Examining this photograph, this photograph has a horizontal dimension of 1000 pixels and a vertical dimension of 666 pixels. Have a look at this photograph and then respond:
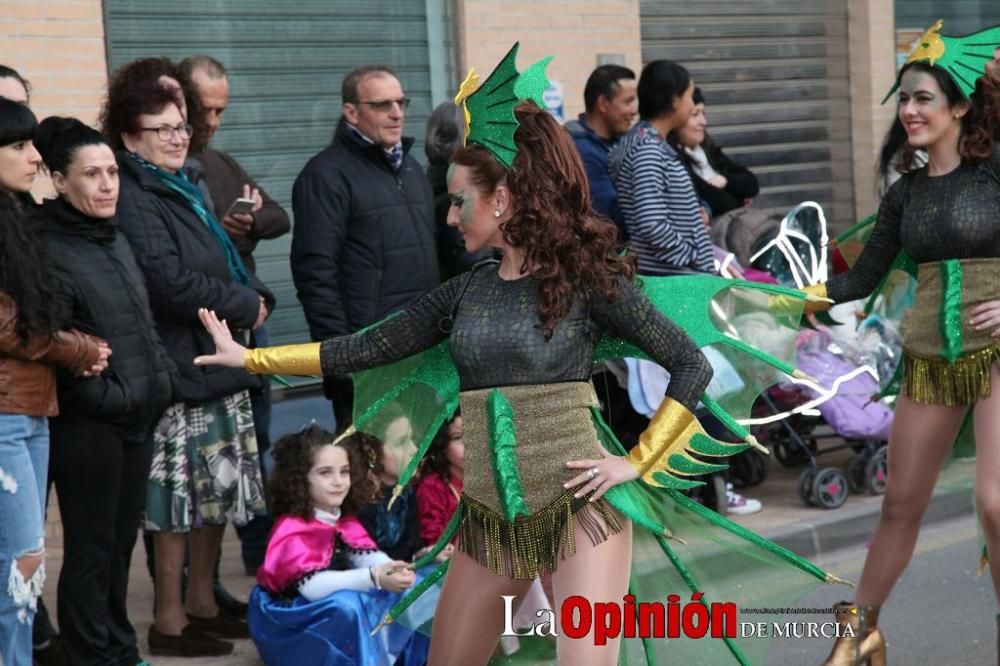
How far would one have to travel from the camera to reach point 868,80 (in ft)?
42.8

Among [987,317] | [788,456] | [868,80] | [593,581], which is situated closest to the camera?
[593,581]

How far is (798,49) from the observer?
1302 centimetres

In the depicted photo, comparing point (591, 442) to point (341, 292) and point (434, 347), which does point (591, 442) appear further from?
point (341, 292)

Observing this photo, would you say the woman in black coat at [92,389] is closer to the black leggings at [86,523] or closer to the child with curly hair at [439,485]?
the black leggings at [86,523]

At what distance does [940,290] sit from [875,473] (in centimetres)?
339

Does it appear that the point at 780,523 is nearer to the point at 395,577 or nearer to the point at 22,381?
the point at 395,577

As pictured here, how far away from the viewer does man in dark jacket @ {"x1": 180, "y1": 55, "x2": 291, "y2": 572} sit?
7.09 m

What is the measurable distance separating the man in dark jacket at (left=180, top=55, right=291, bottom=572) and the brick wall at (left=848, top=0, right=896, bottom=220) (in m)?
6.97

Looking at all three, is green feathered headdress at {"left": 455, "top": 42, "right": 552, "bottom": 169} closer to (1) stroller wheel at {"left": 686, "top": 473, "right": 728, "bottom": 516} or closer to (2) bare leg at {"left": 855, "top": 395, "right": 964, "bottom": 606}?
(2) bare leg at {"left": 855, "top": 395, "right": 964, "bottom": 606}

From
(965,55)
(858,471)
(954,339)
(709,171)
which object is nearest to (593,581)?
(954,339)

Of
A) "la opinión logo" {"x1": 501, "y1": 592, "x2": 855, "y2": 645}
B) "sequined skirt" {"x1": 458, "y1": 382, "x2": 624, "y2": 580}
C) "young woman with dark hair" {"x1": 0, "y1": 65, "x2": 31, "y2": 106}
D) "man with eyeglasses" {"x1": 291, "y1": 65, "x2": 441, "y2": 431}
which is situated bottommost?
"la opinión logo" {"x1": 501, "y1": 592, "x2": 855, "y2": 645}

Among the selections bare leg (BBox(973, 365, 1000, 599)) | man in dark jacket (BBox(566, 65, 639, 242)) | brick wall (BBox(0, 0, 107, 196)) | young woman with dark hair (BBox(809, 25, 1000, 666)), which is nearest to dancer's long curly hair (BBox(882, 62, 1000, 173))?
young woman with dark hair (BBox(809, 25, 1000, 666))

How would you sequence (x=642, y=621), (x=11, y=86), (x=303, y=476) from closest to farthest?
(x=642, y=621) < (x=303, y=476) < (x=11, y=86)

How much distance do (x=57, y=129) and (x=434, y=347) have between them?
6.27 feet
